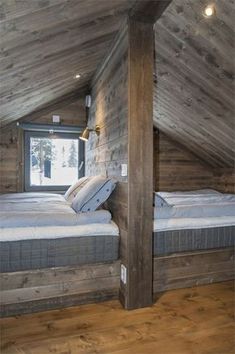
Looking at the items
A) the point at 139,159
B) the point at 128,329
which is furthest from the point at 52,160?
the point at 128,329

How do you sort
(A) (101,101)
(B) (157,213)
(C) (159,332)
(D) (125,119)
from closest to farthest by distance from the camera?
(C) (159,332), (D) (125,119), (B) (157,213), (A) (101,101)

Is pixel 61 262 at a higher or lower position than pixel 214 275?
higher

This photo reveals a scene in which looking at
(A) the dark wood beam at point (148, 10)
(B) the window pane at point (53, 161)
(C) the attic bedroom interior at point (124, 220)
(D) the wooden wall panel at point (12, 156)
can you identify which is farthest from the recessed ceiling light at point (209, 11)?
(B) the window pane at point (53, 161)

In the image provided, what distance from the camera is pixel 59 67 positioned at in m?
2.72

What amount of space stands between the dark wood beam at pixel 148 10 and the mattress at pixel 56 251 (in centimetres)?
174

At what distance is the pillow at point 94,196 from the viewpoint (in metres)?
2.33

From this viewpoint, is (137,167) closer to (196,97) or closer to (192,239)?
(192,239)

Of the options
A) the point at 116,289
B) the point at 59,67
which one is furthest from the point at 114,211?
the point at 59,67

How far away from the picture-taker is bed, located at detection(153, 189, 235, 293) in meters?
2.37

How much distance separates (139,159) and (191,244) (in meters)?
1.00

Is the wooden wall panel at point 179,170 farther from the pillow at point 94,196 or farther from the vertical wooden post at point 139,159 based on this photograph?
the vertical wooden post at point 139,159

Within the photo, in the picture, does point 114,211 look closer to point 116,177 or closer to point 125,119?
point 116,177

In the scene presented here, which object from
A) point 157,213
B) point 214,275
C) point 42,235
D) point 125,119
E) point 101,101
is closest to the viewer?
point 42,235

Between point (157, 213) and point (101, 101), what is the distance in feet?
5.67
